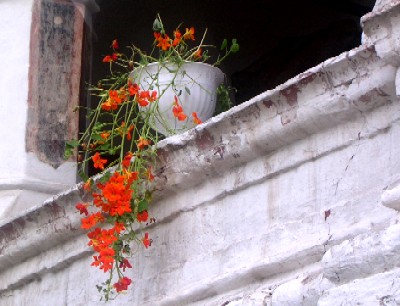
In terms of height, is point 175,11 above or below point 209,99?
above

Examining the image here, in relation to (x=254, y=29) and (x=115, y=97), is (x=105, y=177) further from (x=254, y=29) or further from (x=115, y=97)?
(x=254, y=29)

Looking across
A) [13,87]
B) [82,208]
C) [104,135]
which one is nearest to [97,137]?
[104,135]

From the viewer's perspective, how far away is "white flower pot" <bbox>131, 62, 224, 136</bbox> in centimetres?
450

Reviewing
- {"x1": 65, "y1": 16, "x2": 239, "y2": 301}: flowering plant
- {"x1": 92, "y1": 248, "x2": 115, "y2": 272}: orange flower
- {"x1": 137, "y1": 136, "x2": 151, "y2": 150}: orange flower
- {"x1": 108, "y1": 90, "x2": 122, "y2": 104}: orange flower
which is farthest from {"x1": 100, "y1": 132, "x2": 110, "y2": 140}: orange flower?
{"x1": 92, "y1": 248, "x2": 115, "y2": 272}: orange flower

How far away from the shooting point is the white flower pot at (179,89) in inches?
177

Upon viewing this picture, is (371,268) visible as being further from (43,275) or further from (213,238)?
(43,275)

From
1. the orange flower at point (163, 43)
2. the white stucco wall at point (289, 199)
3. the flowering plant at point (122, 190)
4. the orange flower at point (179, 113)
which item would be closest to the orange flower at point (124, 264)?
the flowering plant at point (122, 190)

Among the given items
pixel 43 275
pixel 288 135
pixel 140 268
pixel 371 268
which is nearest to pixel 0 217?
pixel 43 275

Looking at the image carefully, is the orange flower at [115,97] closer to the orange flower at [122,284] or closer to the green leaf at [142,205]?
the green leaf at [142,205]

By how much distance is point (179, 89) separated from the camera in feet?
15.1

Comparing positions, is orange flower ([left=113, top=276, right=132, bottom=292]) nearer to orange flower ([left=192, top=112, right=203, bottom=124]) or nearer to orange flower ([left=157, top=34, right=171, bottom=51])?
orange flower ([left=192, top=112, right=203, bottom=124])

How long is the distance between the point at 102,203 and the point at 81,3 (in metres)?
1.32

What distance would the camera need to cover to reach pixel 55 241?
464cm

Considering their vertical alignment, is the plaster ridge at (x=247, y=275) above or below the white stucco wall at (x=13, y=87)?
below
